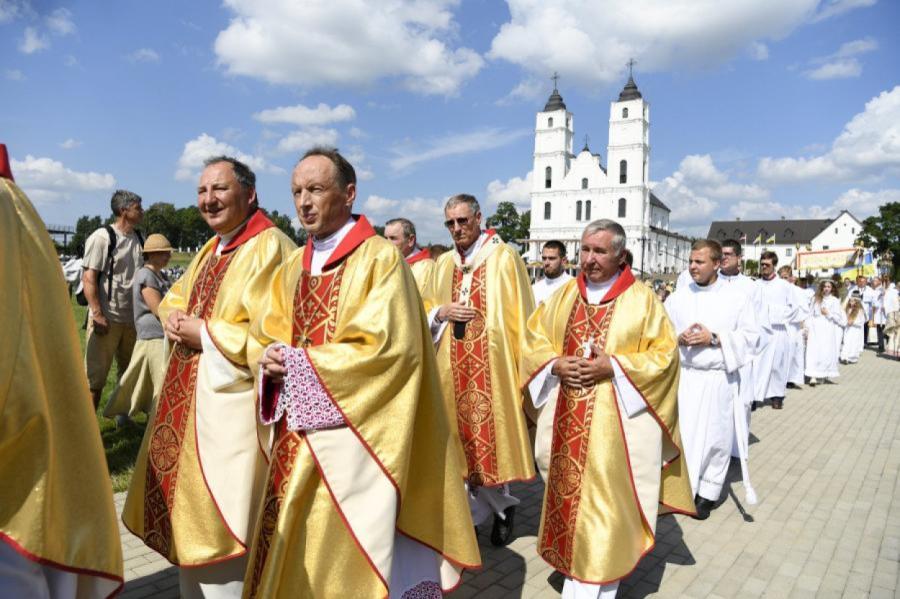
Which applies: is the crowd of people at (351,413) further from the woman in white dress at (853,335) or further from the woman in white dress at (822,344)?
the woman in white dress at (853,335)

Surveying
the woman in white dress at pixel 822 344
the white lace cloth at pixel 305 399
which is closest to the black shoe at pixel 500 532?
the white lace cloth at pixel 305 399

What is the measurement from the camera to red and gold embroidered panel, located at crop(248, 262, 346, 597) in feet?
9.19

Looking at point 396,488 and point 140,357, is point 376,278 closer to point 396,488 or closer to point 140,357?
point 396,488

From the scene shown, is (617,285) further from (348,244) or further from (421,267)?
(421,267)

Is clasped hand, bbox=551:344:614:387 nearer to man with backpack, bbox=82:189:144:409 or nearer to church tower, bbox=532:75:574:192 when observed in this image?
man with backpack, bbox=82:189:144:409

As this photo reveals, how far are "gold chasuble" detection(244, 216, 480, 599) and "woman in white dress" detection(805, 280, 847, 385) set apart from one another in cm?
1366

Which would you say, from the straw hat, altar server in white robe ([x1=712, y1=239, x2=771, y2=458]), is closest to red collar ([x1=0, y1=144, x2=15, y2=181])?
the straw hat

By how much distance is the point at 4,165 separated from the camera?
2.11 metres

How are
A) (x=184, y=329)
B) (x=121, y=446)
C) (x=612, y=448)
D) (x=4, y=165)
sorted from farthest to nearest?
(x=121, y=446), (x=612, y=448), (x=184, y=329), (x=4, y=165)

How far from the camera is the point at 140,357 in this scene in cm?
670

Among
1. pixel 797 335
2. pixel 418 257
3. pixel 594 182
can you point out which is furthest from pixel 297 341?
pixel 594 182

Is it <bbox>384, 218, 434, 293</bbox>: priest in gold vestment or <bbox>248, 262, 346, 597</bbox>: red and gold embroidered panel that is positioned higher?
<bbox>384, 218, 434, 293</bbox>: priest in gold vestment

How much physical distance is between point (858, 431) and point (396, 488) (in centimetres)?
938

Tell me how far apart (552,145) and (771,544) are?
10018cm
